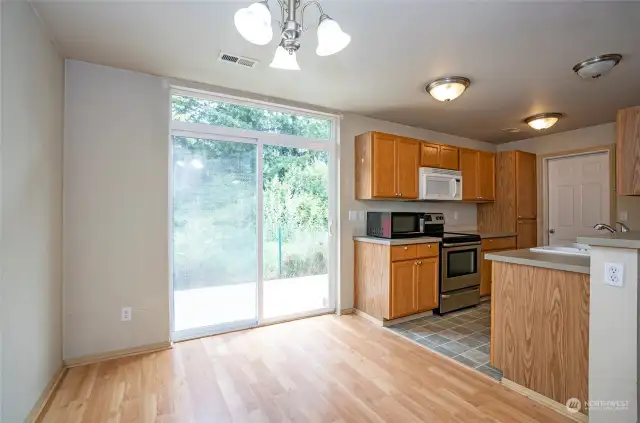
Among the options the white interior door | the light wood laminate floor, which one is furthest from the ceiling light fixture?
the light wood laminate floor

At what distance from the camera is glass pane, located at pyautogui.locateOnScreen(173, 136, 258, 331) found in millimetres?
2926

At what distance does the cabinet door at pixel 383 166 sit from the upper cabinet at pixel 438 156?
1.71 feet

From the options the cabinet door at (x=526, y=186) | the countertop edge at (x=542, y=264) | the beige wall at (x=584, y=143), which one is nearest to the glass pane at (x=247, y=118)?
the countertop edge at (x=542, y=264)

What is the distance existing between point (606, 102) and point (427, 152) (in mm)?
1841

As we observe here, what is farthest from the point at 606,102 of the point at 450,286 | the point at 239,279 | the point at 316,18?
the point at 239,279

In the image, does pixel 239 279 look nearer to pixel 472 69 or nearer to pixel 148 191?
pixel 148 191

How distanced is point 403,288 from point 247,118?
2.44 m

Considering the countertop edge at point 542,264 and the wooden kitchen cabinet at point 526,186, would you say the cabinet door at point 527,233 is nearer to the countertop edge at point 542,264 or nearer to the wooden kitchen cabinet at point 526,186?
the wooden kitchen cabinet at point 526,186

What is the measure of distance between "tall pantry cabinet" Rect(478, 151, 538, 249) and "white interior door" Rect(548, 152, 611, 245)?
0.79 ft

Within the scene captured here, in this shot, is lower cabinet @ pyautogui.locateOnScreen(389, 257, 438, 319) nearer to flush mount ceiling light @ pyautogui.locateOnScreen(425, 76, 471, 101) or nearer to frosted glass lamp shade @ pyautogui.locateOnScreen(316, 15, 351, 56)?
flush mount ceiling light @ pyautogui.locateOnScreen(425, 76, 471, 101)

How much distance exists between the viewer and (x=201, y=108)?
297 centimetres

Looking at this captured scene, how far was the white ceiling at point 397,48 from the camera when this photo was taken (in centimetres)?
181

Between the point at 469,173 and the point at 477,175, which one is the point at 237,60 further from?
the point at 477,175

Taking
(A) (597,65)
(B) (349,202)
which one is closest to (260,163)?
(B) (349,202)
